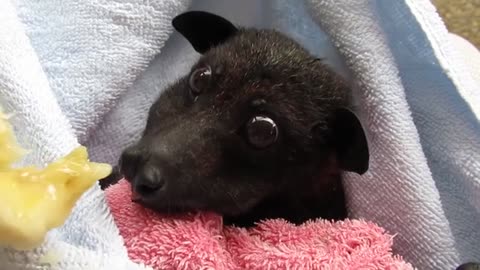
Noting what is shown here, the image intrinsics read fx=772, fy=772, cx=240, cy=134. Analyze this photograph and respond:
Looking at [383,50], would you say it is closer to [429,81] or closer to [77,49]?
[429,81]

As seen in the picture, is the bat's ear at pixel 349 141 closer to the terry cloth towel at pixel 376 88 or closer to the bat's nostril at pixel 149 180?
the terry cloth towel at pixel 376 88

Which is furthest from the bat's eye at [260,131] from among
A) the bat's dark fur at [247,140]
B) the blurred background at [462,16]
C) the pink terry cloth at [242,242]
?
the blurred background at [462,16]

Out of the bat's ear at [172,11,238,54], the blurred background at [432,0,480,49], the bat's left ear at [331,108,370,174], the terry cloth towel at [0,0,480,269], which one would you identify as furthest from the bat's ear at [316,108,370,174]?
the blurred background at [432,0,480,49]

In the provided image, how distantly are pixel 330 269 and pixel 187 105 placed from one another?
0.32 meters

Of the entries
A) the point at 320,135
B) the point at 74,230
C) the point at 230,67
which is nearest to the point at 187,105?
the point at 230,67

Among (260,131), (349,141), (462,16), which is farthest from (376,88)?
(462,16)

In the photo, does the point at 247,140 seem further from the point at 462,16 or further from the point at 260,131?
the point at 462,16

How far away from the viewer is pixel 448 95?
4.16ft

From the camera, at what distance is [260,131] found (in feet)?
3.59

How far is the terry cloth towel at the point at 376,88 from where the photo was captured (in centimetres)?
124

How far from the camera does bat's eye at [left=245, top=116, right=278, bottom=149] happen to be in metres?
1.09

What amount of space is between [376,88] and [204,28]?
0.31 meters

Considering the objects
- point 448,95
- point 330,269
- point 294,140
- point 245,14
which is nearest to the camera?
point 330,269

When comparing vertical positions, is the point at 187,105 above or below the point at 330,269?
above
